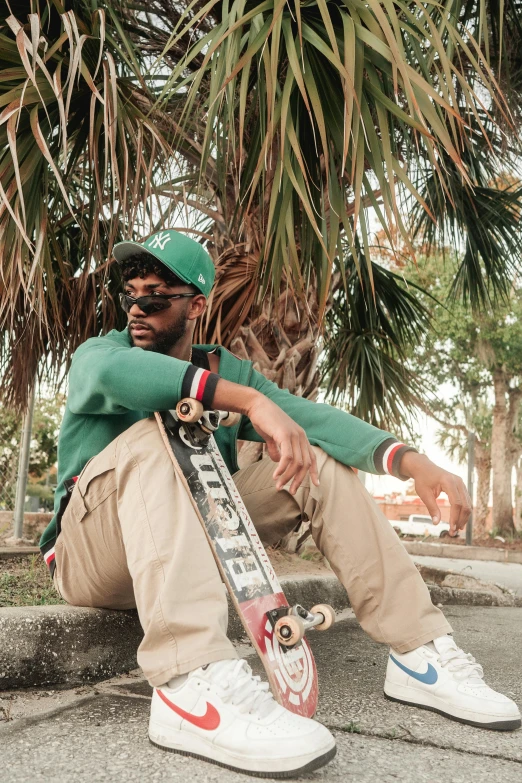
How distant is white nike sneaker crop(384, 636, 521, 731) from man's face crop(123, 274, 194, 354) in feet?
3.56

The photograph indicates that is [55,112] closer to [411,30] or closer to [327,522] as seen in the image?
[411,30]

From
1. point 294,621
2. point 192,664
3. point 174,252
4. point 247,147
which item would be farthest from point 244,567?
point 247,147

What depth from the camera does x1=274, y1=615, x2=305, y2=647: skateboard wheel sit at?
1558mm

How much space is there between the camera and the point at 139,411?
194 centimetres

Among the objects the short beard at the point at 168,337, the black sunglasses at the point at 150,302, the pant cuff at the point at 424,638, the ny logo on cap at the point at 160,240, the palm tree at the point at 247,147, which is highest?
the palm tree at the point at 247,147

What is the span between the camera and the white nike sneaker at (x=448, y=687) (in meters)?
1.67

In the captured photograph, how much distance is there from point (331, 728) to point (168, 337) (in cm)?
115

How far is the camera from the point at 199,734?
141 cm

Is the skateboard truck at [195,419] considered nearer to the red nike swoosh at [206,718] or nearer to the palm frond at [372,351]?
the red nike swoosh at [206,718]

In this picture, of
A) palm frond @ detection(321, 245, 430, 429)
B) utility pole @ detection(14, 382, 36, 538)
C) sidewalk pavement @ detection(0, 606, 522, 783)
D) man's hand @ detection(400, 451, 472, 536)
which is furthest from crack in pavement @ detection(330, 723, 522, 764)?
utility pole @ detection(14, 382, 36, 538)

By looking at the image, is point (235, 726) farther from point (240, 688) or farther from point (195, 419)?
point (195, 419)

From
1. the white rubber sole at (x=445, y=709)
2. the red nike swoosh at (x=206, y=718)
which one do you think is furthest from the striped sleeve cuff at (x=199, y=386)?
the white rubber sole at (x=445, y=709)

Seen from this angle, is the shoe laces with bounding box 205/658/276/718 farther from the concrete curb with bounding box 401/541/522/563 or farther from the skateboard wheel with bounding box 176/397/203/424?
the concrete curb with bounding box 401/541/522/563

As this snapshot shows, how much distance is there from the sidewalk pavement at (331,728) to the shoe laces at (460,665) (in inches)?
4.4
